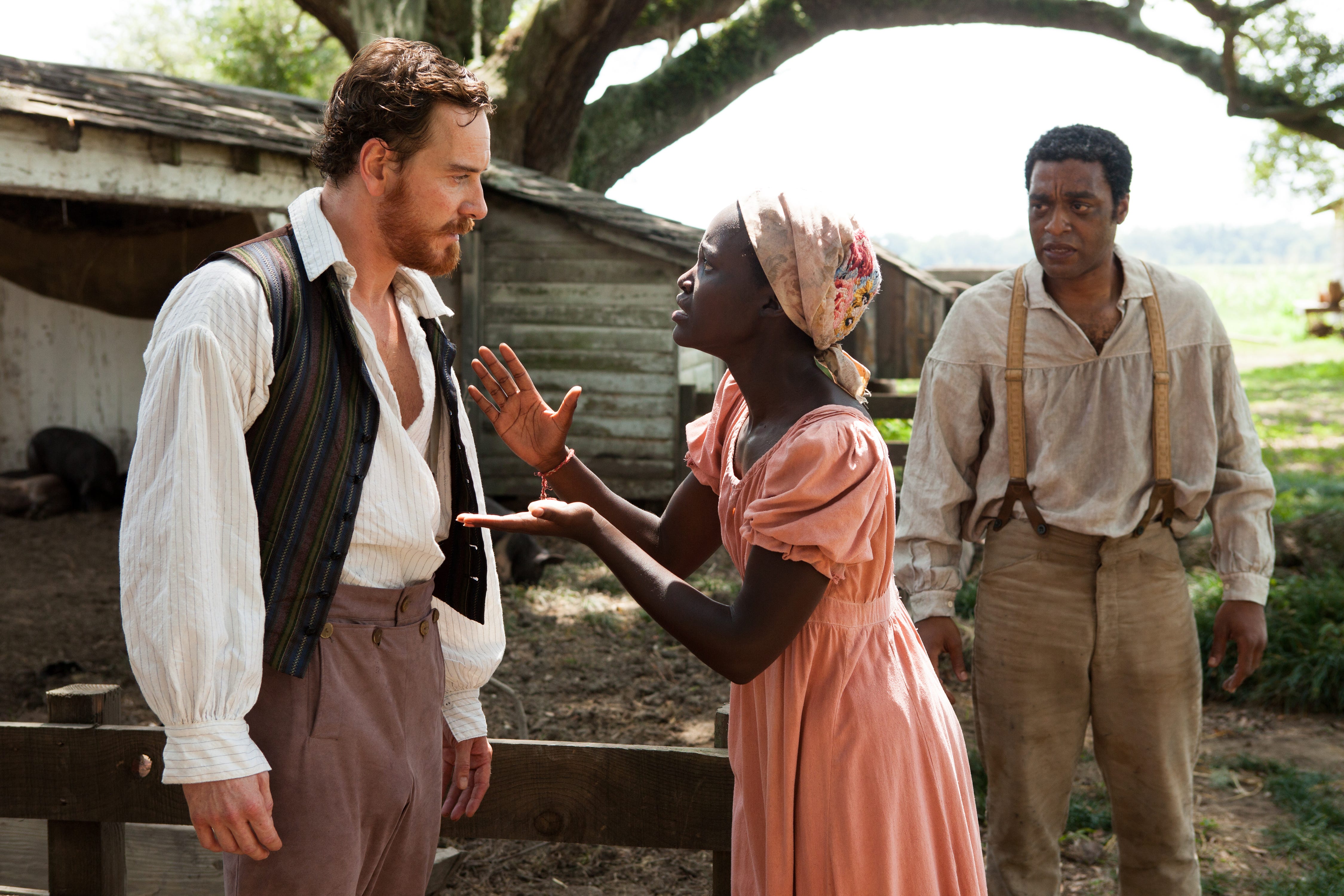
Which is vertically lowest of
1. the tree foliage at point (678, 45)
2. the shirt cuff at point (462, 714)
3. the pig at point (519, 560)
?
the pig at point (519, 560)

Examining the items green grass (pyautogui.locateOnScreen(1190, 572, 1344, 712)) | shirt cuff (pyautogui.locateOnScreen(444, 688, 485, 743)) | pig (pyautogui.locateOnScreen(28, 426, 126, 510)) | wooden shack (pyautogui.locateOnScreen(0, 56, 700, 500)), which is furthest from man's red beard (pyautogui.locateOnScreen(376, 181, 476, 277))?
pig (pyautogui.locateOnScreen(28, 426, 126, 510))

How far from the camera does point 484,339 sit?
32.7ft

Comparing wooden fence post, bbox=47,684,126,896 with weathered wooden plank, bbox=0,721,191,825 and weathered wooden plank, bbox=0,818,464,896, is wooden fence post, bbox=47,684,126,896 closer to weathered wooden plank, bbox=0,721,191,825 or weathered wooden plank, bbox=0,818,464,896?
weathered wooden plank, bbox=0,721,191,825

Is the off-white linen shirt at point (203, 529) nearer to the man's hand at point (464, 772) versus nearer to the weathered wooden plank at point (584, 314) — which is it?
the man's hand at point (464, 772)

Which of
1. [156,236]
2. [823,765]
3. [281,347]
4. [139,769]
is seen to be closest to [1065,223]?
[823,765]

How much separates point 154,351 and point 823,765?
1264 millimetres

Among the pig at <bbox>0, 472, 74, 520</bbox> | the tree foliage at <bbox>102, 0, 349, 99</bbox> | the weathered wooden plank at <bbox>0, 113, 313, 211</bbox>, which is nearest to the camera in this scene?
the weathered wooden plank at <bbox>0, 113, 313, 211</bbox>

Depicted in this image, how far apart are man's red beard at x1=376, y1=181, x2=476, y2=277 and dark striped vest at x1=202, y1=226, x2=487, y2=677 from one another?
0.18 metres

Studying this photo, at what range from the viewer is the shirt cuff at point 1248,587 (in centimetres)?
279

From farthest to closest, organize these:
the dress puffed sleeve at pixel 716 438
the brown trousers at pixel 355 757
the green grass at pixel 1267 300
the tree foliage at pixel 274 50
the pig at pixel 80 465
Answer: the green grass at pixel 1267 300 → the tree foliage at pixel 274 50 → the pig at pixel 80 465 → the dress puffed sleeve at pixel 716 438 → the brown trousers at pixel 355 757

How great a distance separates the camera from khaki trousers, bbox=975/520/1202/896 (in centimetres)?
271

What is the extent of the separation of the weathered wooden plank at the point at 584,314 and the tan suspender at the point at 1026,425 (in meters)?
6.95

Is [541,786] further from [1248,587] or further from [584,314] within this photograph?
[584,314]

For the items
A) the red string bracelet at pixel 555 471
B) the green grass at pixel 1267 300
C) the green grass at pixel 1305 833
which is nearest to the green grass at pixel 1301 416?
the green grass at pixel 1267 300
